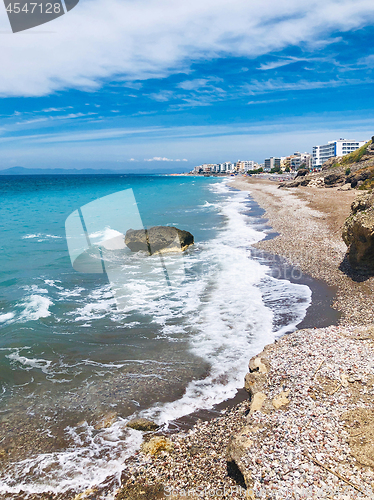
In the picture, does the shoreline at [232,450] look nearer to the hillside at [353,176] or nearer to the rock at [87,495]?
the rock at [87,495]

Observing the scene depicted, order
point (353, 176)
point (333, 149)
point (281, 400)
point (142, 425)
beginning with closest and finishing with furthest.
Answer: point (281, 400) → point (142, 425) → point (353, 176) → point (333, 149)

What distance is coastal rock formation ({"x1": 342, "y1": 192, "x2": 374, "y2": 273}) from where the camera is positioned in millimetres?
11617

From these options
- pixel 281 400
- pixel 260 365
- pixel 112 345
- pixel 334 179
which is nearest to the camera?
pixel 281 400

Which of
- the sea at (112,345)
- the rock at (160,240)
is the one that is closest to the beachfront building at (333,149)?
the rock at (160,240)

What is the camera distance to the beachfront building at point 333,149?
5866 inches

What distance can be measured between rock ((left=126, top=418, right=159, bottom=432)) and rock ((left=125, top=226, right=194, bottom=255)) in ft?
45.8

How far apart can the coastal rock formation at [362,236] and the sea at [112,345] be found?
2577 millimetres

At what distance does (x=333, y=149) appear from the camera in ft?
506

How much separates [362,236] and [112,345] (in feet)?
32.9

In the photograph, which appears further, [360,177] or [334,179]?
[334,179]

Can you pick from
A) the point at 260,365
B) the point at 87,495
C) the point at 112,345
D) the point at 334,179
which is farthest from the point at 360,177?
the point at 87,495

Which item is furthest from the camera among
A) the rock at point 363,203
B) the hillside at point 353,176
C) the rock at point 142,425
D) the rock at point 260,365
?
the hillside at point 353,176

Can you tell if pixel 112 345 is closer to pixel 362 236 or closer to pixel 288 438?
pixel 288 438

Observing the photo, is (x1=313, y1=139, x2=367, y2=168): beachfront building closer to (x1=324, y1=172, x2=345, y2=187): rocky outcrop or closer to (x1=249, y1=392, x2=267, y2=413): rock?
(x1=324, y1=172, x2=345, y2=187): rocky outcrop
